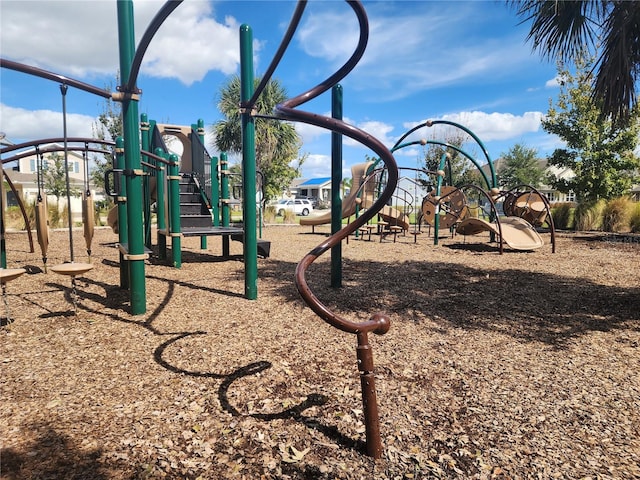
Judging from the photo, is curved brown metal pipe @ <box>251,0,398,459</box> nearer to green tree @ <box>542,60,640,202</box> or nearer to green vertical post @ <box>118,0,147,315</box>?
green vertical post @ <box>118,0,147,315</box>

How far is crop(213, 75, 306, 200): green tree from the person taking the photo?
28.5 m

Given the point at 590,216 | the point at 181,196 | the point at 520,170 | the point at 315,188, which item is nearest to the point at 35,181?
the point at 181,196

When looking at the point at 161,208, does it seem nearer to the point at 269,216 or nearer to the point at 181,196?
the point at 181,196

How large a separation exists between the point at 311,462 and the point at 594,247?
1052cm

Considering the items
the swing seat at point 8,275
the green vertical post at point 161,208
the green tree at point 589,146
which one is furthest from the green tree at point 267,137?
the swing seat at point 8,275

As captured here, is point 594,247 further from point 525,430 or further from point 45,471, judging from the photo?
point 45,471

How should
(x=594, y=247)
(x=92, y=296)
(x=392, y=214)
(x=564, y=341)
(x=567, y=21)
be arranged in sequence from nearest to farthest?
(x=564, y=341) < (x=92, y=296) < (x=567, y=21) < (x=594, y=247) < (x=392, y=214)

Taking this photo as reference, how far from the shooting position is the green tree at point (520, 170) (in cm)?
3966

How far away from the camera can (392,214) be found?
50.2 ft

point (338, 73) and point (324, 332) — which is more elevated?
point (338, 73)

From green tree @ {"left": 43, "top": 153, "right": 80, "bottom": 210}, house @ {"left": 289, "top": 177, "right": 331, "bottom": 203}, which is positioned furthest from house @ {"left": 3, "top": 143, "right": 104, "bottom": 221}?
house @ {"left": 289, "top": 177, "right": 331, "bottom": 203}

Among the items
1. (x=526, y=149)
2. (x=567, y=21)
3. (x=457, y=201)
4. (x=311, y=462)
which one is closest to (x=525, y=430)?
(x=311, y=462)

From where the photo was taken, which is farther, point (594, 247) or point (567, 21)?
point (594, 247)

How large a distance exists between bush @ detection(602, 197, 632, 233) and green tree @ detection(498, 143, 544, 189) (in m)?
25.0
